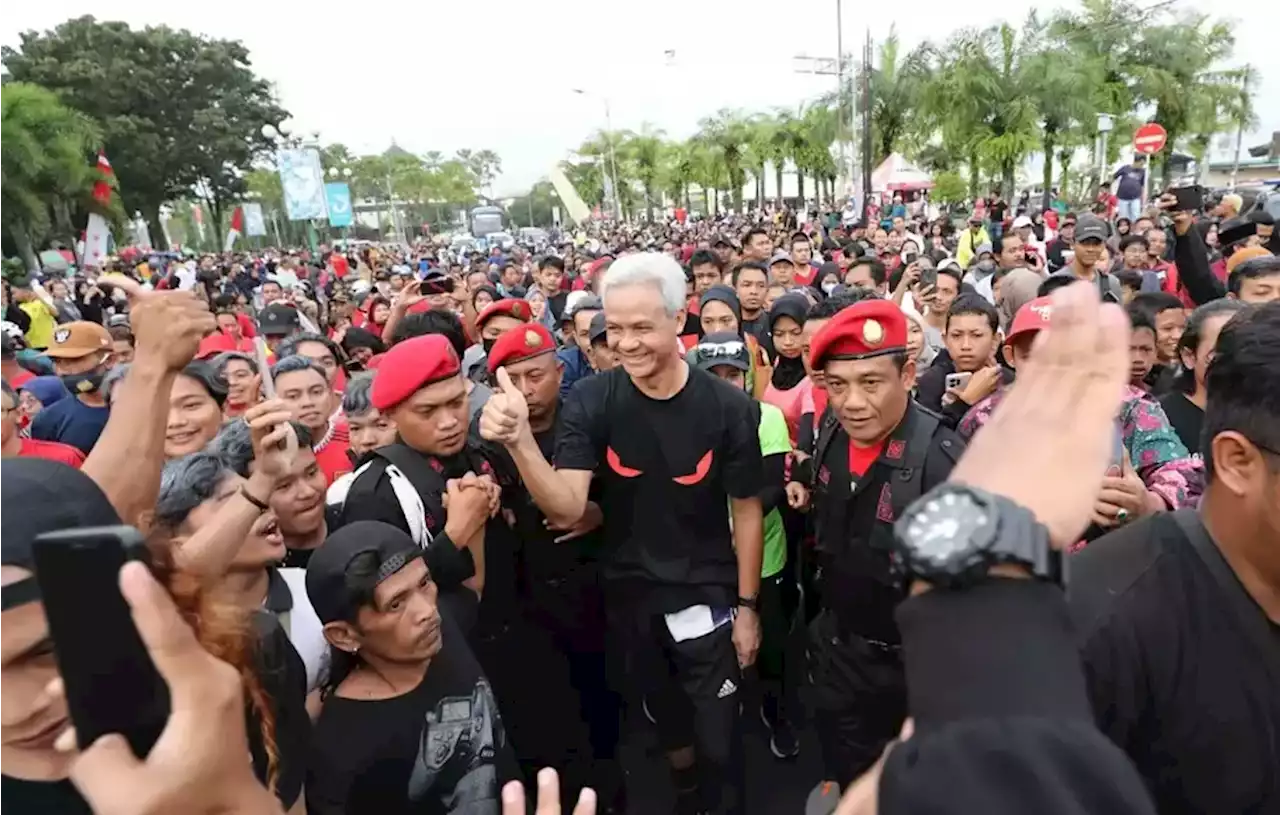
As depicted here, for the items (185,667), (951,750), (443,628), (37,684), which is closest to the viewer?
(951,750)

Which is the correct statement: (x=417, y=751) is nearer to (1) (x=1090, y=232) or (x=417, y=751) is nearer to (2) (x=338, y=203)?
(1) (x=1090, y=232)

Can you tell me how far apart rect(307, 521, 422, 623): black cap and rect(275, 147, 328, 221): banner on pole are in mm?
21235

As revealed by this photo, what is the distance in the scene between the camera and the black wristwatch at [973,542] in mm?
861

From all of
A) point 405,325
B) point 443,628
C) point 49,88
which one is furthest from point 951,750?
point 49,88

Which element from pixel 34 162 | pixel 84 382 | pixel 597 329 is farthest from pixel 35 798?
pixel 34 162

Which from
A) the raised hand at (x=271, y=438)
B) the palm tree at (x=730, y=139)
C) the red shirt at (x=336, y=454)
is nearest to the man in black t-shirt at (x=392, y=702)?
the raised hand at (x=271, y=438)

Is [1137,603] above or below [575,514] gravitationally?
above

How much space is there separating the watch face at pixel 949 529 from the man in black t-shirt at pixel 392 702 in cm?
149

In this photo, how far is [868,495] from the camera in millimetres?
2682

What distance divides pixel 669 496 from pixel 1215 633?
1.81 m

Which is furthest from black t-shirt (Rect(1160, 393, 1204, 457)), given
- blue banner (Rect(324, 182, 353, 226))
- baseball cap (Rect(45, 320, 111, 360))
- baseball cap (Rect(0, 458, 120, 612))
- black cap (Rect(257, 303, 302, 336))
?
blue banner (Rect(324, 182, 353, 226))

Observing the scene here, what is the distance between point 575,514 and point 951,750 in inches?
82.1

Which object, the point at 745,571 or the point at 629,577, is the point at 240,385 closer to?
the point at 629,577

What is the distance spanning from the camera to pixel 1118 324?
41.3 inches
